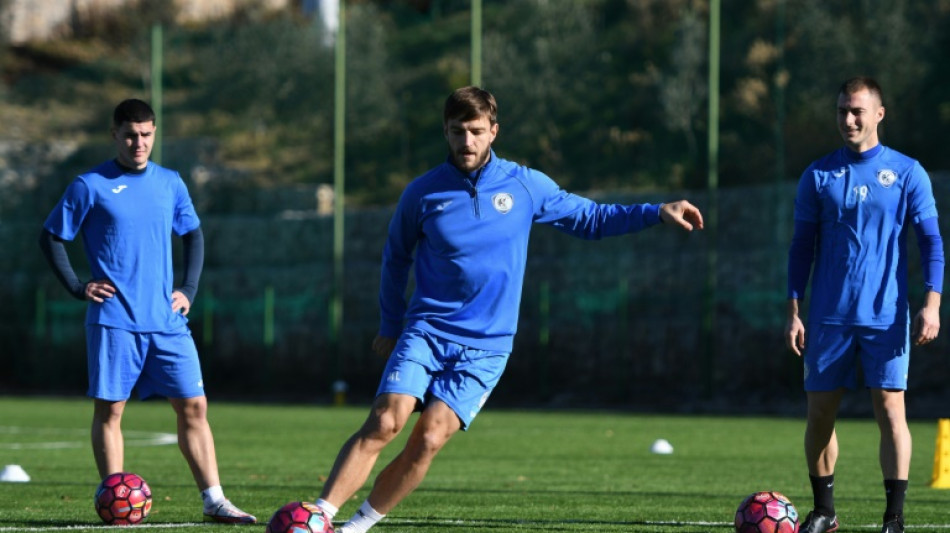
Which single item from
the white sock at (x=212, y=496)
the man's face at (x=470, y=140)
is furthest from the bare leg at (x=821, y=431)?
the white sock at (x=212, y=496)

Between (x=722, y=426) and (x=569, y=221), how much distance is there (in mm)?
14792

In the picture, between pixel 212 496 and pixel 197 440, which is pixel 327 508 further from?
pixel 197 440

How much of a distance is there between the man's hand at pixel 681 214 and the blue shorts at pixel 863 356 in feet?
4.22

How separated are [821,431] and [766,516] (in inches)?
29.4

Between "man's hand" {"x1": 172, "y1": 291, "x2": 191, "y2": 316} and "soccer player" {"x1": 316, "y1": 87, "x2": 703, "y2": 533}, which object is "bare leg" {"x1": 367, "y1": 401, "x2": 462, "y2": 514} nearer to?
"soccer player" {"x1": 316, "y1": 87, "x2": 703, "y2": 533}

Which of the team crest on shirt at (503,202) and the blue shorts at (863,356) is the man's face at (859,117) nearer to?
the blue shorts at (863,356)

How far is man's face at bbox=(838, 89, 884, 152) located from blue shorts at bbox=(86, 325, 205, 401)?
3.44m

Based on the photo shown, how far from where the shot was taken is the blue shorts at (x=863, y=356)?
26.3ft

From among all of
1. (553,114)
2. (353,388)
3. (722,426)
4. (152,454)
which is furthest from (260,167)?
(152,454)

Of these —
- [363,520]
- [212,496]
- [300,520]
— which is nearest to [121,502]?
[212,496]

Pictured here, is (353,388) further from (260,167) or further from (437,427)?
(437,427)

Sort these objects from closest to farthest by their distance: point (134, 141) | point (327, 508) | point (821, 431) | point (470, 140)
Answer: point (327, 508) → point (470, 140) → point (821, 431) → point (134, 141)

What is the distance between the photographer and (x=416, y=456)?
6.95m

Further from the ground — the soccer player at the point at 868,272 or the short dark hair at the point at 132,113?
the short dark hair at the point at 132,113
